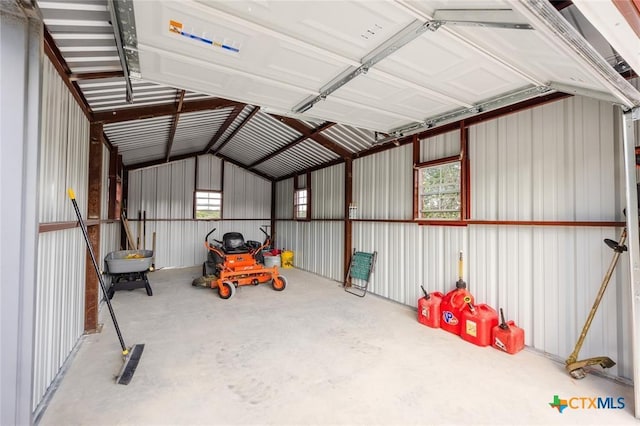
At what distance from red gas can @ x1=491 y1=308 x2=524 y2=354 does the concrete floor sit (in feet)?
0.26

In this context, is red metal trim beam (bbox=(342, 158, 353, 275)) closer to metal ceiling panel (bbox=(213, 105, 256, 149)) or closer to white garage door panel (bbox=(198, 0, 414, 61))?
metal ceiling panel (bbox=(213, 105, 256, 149))

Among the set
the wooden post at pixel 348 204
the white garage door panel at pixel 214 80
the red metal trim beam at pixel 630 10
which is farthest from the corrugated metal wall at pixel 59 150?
the wooden post at pixel 348 204

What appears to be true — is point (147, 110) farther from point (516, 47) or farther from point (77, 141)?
point (516, 47)

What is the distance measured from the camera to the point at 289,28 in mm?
1749

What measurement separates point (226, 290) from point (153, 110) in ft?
10.4

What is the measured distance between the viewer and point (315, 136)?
221 inches

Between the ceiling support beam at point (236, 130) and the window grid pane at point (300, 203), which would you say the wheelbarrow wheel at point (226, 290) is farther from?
the window grid pane at point (300, 203)

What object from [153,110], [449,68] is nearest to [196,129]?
[153,110]

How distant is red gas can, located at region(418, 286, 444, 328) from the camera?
3814 mm

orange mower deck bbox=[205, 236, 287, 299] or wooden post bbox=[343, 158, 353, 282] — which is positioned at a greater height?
wooden post bbox=[343, 158, 353, 282]

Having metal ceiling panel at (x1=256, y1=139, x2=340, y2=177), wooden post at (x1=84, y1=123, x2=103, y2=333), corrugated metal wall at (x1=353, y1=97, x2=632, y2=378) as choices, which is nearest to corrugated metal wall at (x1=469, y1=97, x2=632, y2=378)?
corrugated metal wall at (x1=353, y1=97, x2=632, y2=378)

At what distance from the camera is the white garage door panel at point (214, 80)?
6.91 ft

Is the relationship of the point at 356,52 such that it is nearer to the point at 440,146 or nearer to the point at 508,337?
the point at 440,146

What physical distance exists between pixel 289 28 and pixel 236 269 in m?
4.75
